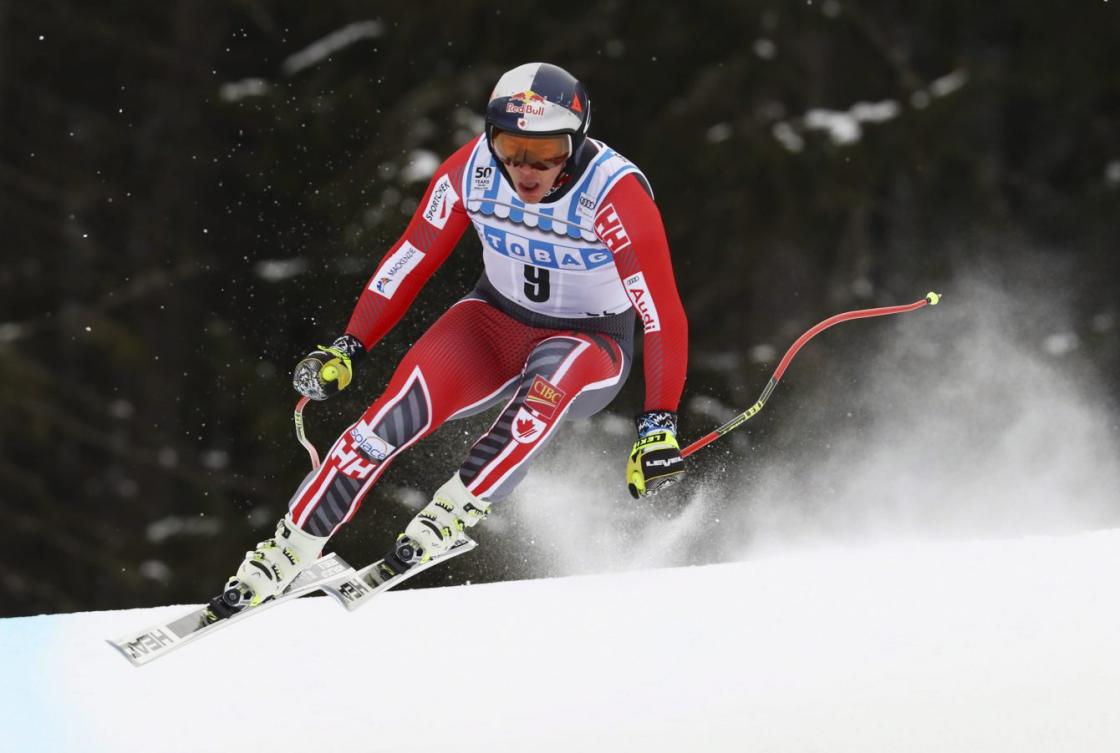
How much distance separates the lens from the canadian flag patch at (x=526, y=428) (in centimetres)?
527

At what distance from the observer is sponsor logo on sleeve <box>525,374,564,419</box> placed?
17.3 feet

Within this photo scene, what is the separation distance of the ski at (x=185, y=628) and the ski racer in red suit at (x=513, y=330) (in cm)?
7

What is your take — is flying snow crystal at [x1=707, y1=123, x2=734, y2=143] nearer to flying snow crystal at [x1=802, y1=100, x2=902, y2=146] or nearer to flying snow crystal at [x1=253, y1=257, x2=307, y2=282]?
flying snow crystal at [x1=802, y1=100, x2=902, y2=146]

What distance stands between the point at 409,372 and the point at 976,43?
40.0 feet

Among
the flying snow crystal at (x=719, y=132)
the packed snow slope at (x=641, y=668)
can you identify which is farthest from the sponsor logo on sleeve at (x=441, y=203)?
the flying snow crystal at (x=719, y=132)

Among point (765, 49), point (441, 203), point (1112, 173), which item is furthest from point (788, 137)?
point (441, 203)

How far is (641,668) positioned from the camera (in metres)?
5.33

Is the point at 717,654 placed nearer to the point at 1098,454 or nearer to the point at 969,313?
the point at 1098,454

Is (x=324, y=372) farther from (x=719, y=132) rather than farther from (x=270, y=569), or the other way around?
(x=719, y=132)

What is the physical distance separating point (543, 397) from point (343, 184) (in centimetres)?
824

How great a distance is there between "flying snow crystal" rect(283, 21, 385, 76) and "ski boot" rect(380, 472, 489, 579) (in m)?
9.79

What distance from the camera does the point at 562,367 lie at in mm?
5395

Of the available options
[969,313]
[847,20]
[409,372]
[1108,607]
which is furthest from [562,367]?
[847,20]

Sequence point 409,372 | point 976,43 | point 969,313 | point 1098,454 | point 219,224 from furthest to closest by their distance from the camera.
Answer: point 976,43
point 219,224
point 969,313
point 1098,454
point 409,372
